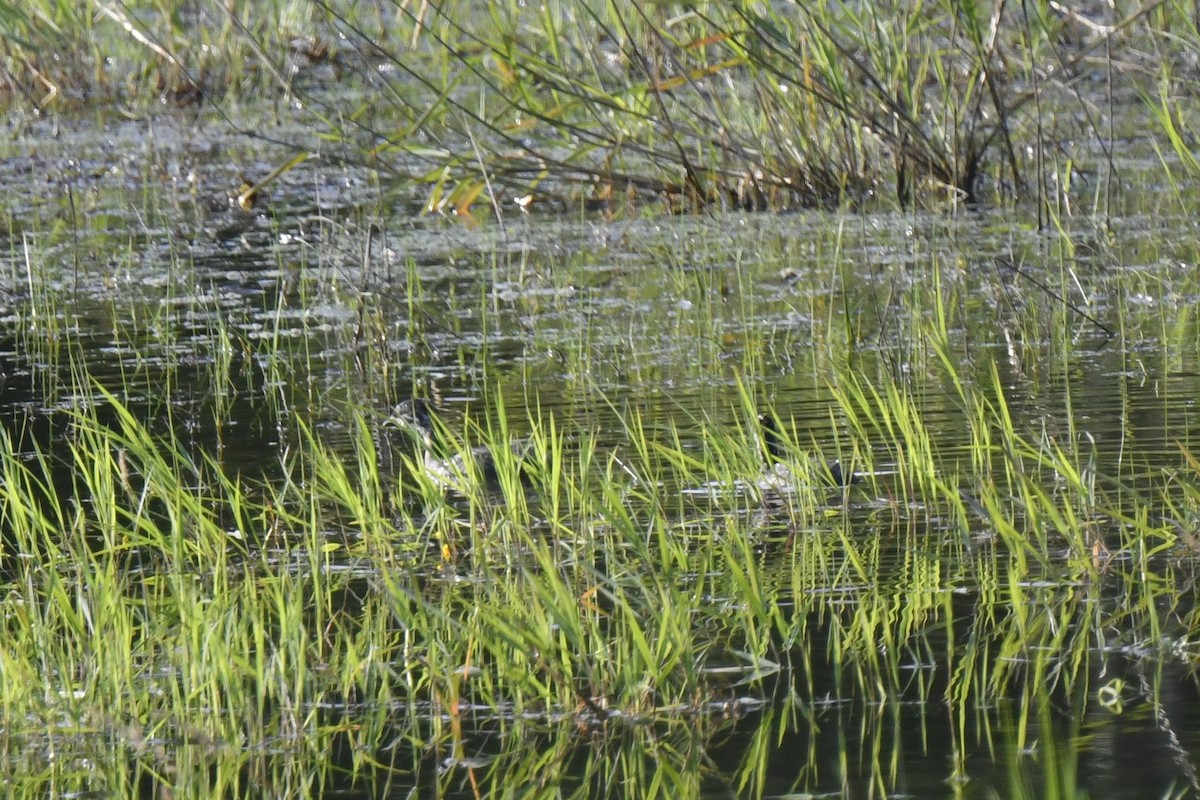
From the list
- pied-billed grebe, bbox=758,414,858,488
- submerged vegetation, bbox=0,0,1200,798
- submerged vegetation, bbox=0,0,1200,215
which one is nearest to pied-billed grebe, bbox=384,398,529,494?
submerged vegetation, bbox=0,0,1200,798

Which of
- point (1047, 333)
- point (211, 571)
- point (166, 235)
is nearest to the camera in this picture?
point (211, 571)

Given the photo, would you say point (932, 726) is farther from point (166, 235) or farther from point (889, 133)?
point (166, 235)

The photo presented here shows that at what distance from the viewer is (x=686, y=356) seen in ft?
18.1

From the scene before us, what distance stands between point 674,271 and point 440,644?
3.72 metres

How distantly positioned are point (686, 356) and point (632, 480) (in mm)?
1482

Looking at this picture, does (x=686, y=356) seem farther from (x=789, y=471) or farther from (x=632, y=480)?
(x=789, y=471)

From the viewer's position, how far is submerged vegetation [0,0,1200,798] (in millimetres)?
2791

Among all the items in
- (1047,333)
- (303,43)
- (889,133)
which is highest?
(303,43)

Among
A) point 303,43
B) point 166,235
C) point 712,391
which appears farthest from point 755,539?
point 303,43

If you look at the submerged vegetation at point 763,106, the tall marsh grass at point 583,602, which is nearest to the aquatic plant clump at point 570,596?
the tall marsh grass at point 583,602

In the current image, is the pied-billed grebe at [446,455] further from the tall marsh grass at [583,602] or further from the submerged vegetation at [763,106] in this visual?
the submerged vegetation at [763,106]

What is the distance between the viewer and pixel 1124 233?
273 inches

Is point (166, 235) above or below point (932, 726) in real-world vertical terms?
above

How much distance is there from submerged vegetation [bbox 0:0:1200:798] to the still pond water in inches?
0.6
